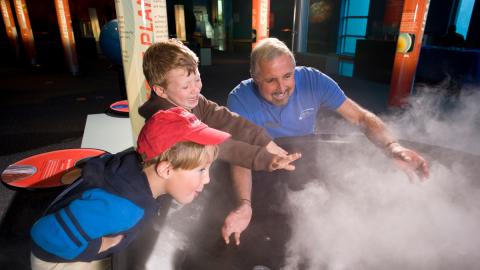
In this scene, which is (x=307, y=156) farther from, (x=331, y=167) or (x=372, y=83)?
(x=372, y=83)

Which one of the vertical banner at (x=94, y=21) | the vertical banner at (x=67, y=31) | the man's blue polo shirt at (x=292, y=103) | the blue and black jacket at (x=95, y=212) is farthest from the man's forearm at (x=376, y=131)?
the vertical banner at (x=94, y=21)

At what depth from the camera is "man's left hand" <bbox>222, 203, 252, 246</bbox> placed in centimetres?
129

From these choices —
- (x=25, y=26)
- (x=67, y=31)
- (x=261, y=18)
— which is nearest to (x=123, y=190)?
(x=261, y=18)

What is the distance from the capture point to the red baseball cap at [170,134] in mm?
933

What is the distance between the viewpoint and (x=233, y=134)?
61.1 inches

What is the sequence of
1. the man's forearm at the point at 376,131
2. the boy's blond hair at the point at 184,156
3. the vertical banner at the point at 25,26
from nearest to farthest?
the boy's blond hair at the point at 184,156, the man's forearm at the point at 376,131, the vertical banner at the point at 25,26

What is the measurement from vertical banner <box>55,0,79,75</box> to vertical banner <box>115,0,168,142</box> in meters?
6.24

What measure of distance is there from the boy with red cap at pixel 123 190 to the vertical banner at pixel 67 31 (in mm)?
7216

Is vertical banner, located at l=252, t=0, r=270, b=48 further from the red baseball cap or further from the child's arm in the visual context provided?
the child's arm

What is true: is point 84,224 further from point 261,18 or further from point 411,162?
point 261,18

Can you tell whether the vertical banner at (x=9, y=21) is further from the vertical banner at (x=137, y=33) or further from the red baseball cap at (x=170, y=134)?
the red baseball cap at (x=170, y=134)

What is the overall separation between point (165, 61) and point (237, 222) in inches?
30.7

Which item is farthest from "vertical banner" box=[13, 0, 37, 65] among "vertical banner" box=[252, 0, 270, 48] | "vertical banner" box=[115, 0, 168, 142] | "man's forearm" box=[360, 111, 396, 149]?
"man's forearm" box=[360, 111, 396, 149]

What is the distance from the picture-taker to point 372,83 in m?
6.86
